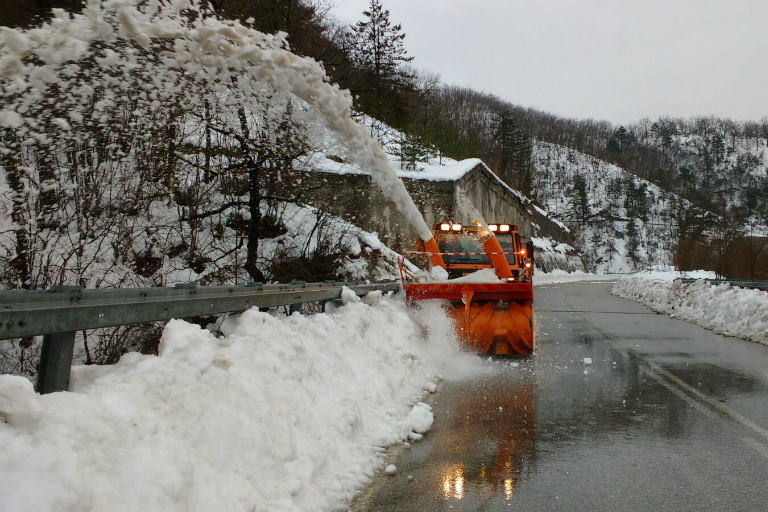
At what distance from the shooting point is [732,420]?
5879 millimetres

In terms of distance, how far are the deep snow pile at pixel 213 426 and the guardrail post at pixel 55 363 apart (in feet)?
0.48

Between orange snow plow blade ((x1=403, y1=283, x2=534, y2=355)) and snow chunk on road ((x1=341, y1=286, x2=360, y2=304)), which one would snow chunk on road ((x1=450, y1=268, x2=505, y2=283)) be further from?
snow chunk on road ((x1=341, y1=286, x2=360, y2=304))

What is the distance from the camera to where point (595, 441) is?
5195 millimetres

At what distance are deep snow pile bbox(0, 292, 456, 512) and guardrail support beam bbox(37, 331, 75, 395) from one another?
0.15m

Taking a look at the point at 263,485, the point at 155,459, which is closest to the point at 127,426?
the point at 155,459

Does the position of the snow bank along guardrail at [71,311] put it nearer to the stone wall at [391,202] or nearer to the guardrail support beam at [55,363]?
the guardrail support beam at [55,363]

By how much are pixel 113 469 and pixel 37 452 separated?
14.6 inches

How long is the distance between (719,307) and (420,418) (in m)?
13.5

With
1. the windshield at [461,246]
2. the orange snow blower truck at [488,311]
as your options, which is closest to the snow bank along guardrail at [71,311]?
the orange snow blower truck at [488,311]

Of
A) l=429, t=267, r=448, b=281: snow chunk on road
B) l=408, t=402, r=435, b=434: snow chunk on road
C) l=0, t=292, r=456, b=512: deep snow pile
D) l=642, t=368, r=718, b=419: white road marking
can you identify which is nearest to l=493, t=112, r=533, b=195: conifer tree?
l=429, t=267, r=448, b=281: snow chunk on road

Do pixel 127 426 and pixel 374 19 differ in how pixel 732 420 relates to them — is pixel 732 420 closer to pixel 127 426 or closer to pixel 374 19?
pixel 127 426

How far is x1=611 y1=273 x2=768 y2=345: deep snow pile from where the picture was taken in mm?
13234

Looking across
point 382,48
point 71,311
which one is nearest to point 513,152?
point 382,48

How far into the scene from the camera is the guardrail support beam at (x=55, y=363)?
2.86 meters
